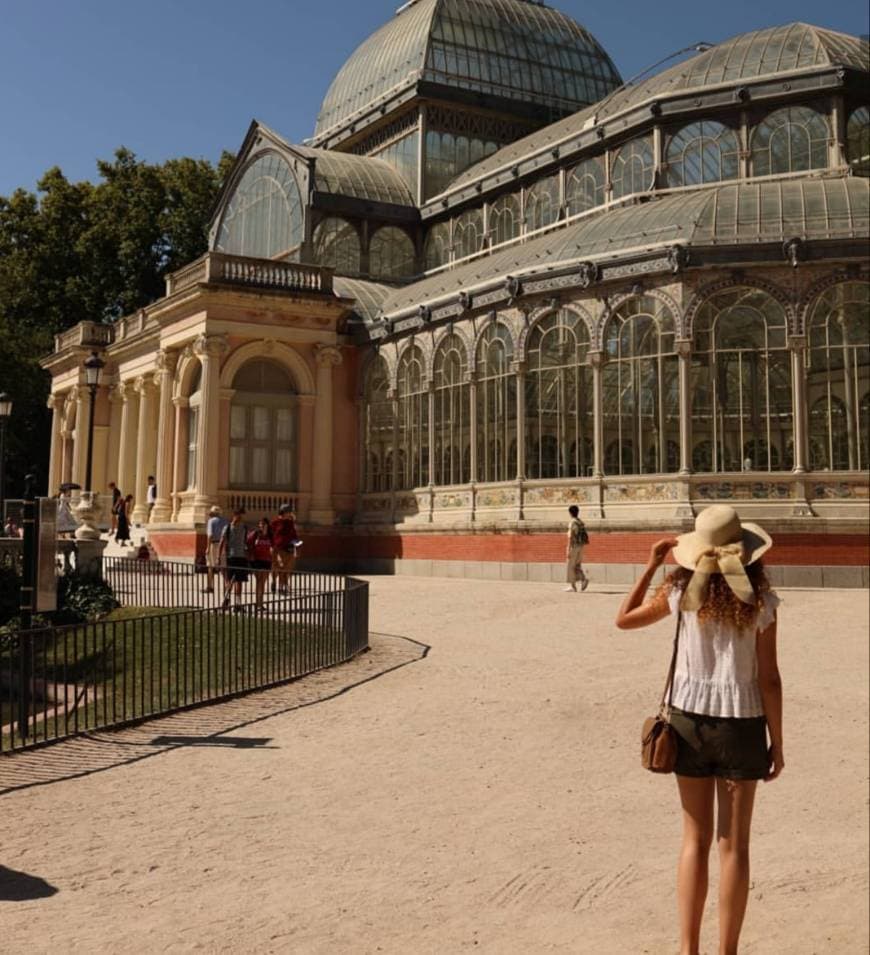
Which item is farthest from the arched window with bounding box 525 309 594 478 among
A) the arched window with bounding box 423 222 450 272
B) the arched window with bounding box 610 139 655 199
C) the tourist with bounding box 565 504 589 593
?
the arched window with bounding box 423 222 450 272

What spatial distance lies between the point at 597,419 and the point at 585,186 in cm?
1006

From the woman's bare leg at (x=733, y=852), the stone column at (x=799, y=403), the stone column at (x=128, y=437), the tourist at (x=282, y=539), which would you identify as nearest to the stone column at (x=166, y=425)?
the stone column at (x=128, y=437)

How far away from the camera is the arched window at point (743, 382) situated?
2217 cm

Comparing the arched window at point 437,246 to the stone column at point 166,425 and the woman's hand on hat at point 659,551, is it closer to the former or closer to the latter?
the stone column at point 166,425

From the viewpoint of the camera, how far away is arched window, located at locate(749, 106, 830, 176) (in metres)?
26.5

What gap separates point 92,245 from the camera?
51.2m

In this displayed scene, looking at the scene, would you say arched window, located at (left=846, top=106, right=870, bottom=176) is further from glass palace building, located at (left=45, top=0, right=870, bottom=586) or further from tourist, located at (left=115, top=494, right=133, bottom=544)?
tourist, located at (left=115, top=494, right=133, bottom=544)

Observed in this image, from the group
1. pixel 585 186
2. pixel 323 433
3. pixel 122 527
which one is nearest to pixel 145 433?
pixel 122 527

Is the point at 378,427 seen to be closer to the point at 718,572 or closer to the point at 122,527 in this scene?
the point at 122,527

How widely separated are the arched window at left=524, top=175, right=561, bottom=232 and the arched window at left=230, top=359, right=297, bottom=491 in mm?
9057

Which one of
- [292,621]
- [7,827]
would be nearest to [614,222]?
[292,621]

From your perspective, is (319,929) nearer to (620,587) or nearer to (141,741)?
(141,741)

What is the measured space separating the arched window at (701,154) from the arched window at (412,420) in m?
8.46

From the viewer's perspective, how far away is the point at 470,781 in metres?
8.02
